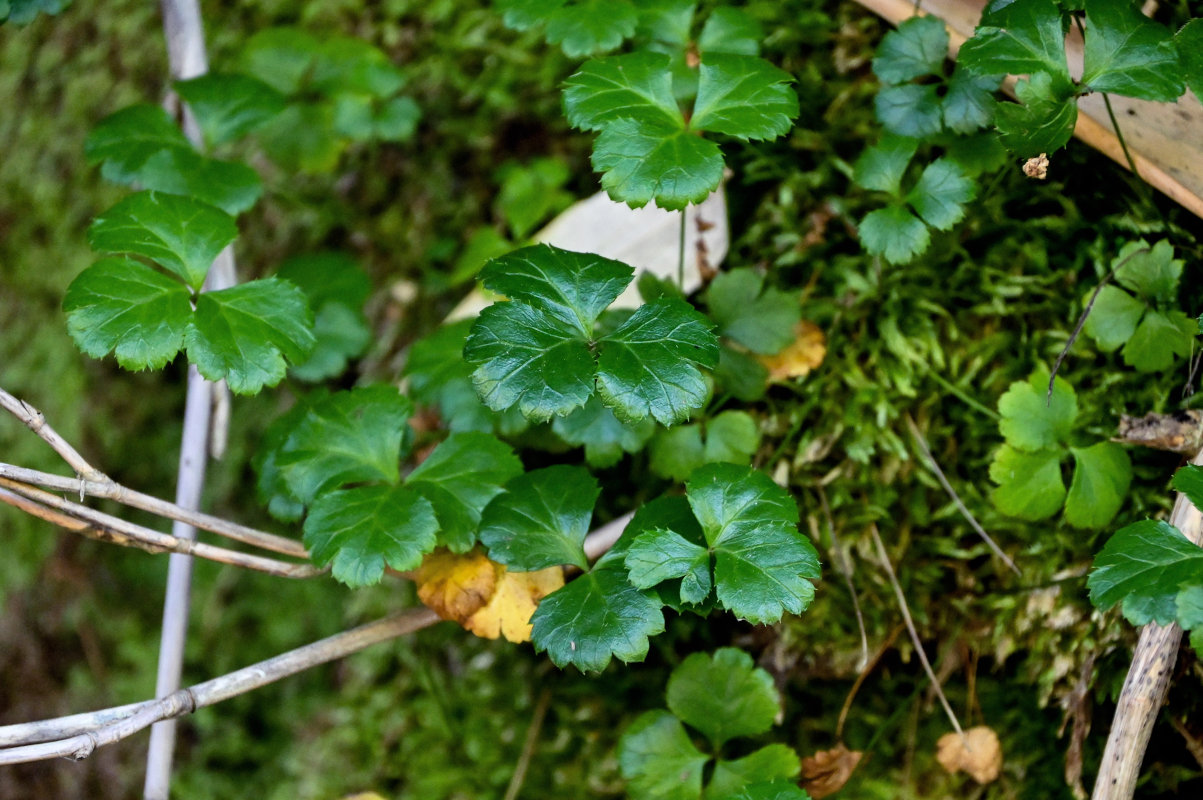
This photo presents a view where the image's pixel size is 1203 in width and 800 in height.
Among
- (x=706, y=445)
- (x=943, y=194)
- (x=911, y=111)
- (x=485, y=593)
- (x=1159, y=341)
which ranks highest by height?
(x=911, y=111)

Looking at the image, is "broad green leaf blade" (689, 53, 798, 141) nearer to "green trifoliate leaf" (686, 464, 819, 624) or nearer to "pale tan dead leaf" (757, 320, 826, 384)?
"pale tan dead leaf" (757, 320, 826, 384)

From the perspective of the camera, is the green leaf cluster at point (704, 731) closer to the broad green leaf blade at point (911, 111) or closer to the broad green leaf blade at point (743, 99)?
the broad green leaf blade at point (743, 99)

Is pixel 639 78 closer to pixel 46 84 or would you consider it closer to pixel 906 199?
pixel 906 199

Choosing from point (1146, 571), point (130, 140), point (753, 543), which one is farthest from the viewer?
point (130, 140)

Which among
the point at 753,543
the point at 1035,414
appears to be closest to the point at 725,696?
the point at 753,543

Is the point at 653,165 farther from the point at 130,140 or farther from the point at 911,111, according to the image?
the point at 130,140

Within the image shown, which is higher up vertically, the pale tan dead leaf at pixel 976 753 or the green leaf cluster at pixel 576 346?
the green leaf cluster at pixel 576 346

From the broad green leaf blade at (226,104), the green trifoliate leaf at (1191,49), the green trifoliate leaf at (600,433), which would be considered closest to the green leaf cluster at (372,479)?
the green trifoliate leaf at (600,433)

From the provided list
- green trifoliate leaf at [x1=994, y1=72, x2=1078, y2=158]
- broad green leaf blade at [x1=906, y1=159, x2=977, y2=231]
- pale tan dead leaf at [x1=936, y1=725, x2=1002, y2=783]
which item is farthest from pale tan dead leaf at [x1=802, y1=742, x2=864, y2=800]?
green trifoliate leaf at [x1=994, y1=72, x2=1078, y2=158]
